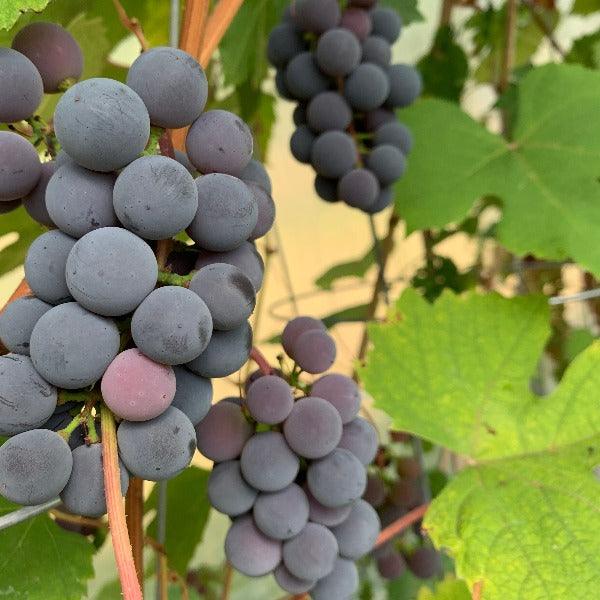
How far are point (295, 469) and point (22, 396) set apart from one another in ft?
0.65

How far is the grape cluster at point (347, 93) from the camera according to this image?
650 millimetres

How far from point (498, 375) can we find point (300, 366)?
0.93 feet

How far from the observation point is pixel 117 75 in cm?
74

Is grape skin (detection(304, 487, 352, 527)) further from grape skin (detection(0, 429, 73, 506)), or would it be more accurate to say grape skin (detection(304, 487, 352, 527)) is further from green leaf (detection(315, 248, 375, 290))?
green leaf (detection(315, 248, 375, 290))

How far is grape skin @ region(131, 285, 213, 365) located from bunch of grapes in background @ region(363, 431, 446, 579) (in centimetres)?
49

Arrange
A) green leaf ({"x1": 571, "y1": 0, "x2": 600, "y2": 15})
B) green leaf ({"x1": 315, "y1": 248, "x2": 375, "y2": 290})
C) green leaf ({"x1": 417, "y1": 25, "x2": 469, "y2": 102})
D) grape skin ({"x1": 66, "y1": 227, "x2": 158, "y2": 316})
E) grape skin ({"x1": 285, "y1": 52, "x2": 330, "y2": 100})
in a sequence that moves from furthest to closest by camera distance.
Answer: green leaf ({"x1": 315, "y1": 248, "x2": 375, "y2": 290}) < green leaf ({"x1": 571, "y1": 0, "x2": 600, "y2": 15}) < green leaf ({"x1": 417, "y1": 25, "x2": 469, "y2": 102}) < grape skin ({"x1": 285, "y1": 52, "x2": 330, "y2": 100}) < grape skin ({"x1": 66, "y1": 227, "x2": 158, "y2": 316})

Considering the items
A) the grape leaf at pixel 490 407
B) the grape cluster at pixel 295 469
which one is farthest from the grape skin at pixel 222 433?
the grape leaf at pixel 490 407

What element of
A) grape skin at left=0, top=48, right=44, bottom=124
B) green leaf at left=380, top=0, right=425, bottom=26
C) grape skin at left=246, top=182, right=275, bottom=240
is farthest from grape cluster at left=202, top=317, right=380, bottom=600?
green leaf at left=380, top=0, right=425, bottom=26

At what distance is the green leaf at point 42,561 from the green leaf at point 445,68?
36.9 inches

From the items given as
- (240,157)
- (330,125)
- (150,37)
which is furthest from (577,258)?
(150,37)

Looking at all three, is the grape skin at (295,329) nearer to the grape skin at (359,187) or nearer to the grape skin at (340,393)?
the grape skin at (340,393)

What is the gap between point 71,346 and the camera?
29cm

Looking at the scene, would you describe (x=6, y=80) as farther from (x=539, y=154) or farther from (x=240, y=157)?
(x=539, y=154)

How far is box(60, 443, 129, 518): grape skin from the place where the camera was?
0.31 meters
